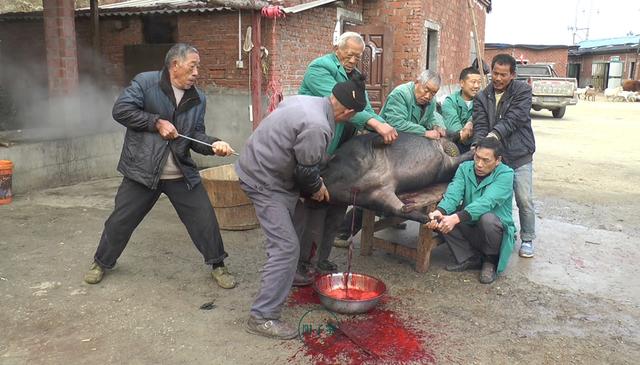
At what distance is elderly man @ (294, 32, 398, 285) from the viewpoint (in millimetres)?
4320

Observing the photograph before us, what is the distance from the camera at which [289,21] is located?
8977mm

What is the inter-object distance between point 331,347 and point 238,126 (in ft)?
20.2

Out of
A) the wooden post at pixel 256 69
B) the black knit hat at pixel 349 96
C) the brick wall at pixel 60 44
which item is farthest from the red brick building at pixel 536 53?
the black knit hat at pixel 349 96

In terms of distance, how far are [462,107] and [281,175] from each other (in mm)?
2907

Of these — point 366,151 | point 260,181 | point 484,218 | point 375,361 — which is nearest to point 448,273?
point 484,218

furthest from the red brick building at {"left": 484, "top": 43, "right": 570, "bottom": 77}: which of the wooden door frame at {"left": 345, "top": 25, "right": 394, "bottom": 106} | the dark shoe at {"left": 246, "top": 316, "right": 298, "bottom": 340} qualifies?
the dark shoe at {"left": 246, "top": 316, "right": 298, "bottom": 340}

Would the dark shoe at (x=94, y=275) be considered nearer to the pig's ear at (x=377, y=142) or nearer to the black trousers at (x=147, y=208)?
the black trousers at (x=147, y=208)

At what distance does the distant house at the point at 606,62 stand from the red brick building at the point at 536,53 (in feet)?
18.4

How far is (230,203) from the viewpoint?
5.64 meters

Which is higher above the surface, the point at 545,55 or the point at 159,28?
the point at 545,55

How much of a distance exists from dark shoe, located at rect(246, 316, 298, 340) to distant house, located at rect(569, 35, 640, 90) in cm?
4013

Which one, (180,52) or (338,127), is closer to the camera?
(180,52)

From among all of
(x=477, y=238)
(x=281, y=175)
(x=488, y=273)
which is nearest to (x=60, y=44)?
(x=281, y=175)

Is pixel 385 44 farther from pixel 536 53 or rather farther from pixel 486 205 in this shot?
pixel 536 53
